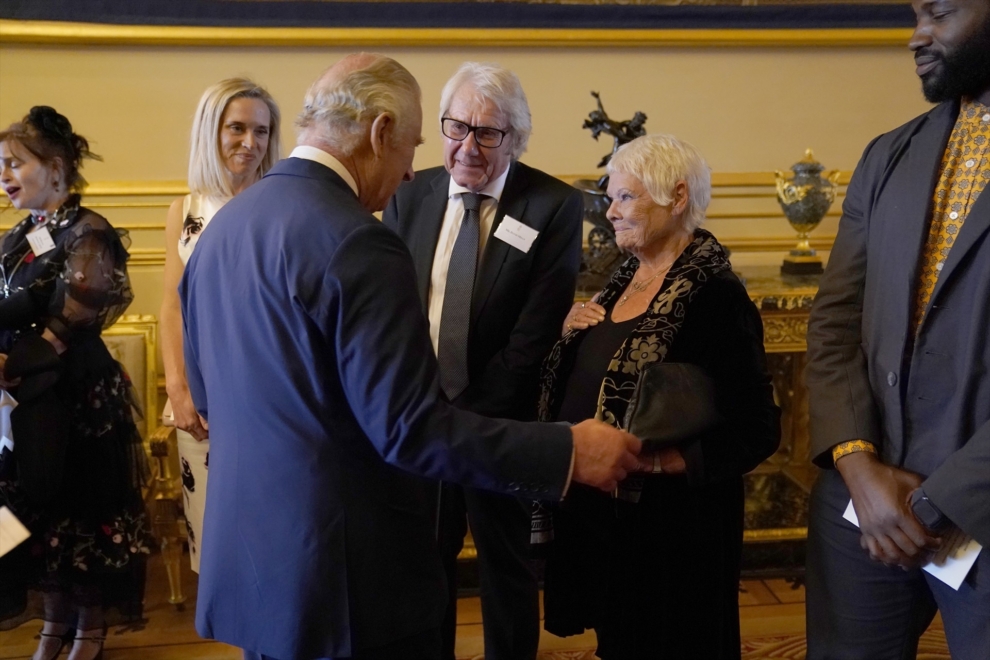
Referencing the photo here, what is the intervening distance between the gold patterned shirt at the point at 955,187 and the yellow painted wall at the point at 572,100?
8.69 feet

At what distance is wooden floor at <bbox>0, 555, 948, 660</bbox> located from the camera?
10.4ft

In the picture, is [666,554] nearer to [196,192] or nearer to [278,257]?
[278,257]

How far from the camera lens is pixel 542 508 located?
7.38 ft

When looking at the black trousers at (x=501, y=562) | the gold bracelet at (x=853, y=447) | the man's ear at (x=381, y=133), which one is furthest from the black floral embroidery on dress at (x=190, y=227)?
the gold bracelet at (x=853, y=447)

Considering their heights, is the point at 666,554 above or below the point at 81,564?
above

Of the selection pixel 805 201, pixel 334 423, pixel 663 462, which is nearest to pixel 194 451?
pixel 334 423

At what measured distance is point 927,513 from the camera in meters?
1.67

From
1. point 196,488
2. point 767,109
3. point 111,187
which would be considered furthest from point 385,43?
point 196,488

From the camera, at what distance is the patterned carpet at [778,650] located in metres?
3.12

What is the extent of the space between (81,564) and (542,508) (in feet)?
5.29

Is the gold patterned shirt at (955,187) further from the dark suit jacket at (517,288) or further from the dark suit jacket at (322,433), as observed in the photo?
the dark suit jacket at (517,288)

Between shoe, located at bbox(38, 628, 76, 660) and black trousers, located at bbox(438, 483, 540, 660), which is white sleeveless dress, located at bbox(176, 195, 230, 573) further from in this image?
black trousers, located at bbox(438, 483, 540, 660)

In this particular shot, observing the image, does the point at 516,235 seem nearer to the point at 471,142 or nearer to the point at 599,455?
the point at 471,142

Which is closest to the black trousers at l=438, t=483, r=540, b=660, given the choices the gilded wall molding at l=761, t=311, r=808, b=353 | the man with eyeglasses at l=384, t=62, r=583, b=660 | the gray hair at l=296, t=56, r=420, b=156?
the man with eyeglasses at l=384, t=62, r=583, b=660
